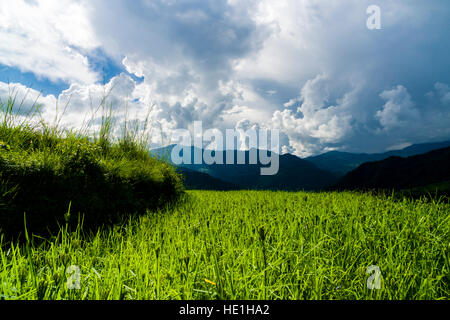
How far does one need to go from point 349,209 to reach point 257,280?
3.11 m

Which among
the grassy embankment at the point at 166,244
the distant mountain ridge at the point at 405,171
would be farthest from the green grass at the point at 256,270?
the distant mountain ridge at the point at 405,171

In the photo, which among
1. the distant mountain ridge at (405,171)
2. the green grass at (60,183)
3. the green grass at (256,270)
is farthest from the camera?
the distant mountain ridge at (405,171)

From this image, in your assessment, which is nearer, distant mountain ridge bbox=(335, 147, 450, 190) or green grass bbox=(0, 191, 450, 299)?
green grass bbox=(0, 191, 450, 299)

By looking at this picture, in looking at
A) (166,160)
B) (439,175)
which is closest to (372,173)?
(439,175)

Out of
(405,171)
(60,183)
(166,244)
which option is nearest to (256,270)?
(166,244)

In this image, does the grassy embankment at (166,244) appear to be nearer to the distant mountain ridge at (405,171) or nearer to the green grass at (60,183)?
the green grass at (60,183)

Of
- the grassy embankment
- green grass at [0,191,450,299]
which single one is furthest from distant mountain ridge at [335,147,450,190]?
green grass at [0,191,450,299]

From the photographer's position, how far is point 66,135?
4.86 m

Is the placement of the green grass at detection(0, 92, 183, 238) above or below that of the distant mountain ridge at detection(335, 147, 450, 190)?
below

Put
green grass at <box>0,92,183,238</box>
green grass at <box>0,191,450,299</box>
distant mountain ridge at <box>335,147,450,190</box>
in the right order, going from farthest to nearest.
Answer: distant mountain ridge at <box>335,147,450,190</box>
green grass at <box>0,92,183,238</box>
green grass at <box>0,191,450,299</box>

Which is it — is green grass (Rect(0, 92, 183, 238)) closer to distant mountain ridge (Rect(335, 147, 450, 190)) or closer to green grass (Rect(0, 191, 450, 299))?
green grass (Rect(0, 191, 450, 299))

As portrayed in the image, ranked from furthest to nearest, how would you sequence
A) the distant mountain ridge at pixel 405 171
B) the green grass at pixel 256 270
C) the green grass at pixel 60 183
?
the distant mountain ridge at pixel 405 171, the green grass at pixel 60 183, the green grass at pixel 256 270

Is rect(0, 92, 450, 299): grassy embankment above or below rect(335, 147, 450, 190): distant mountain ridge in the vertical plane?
below

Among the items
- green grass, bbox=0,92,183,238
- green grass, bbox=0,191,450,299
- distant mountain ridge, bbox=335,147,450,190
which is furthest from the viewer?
distant mountain ridge, bbox=335,147,450,190
